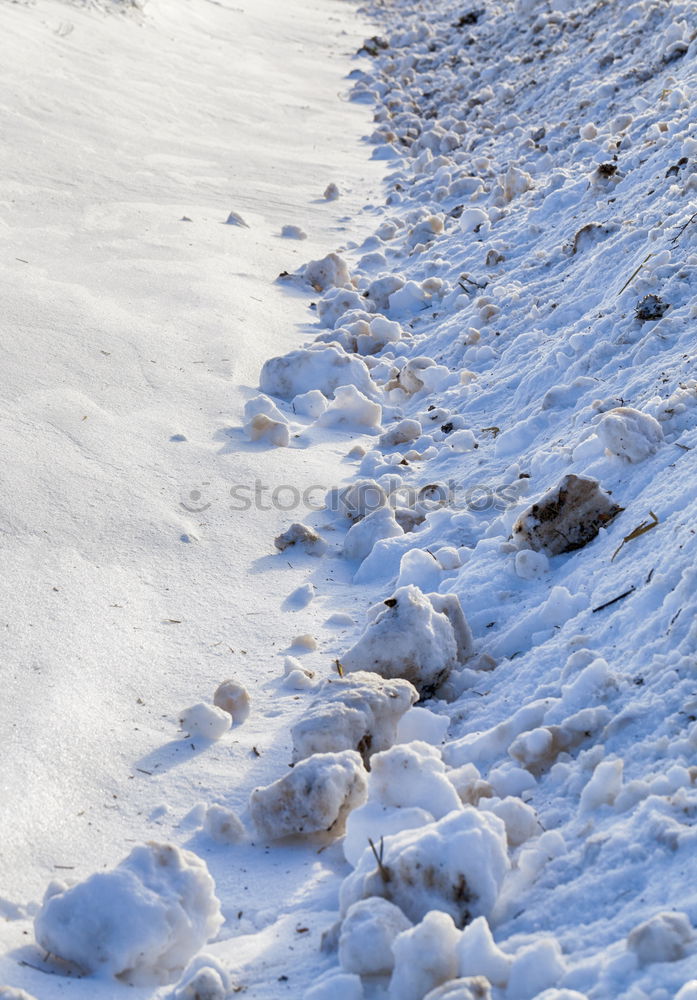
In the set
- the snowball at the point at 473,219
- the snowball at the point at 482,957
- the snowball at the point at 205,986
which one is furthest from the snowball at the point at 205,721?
the snowball at the point at 473,219

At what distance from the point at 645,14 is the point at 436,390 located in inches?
134

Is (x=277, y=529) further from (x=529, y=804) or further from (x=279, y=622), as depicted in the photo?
(x=529, y=804)

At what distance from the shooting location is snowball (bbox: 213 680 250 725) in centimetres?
206

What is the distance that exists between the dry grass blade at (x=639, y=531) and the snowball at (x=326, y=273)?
2.57 meters

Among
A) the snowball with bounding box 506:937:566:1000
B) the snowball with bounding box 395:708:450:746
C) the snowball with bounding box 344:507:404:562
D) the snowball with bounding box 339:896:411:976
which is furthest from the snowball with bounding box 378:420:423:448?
the snowball with bounding box 506:937:566:1000

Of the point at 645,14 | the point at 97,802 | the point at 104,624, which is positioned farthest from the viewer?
the point at 645,14

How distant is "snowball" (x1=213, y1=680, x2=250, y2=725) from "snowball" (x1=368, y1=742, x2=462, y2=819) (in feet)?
1.75

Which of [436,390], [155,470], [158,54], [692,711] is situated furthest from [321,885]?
[158,54]

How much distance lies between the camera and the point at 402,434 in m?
3.22

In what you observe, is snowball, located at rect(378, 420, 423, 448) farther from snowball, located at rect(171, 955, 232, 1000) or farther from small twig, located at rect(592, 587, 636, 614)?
snowball, located at rect(171, 955, 232, 1000)

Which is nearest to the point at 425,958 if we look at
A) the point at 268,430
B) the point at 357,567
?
the point at 357,567

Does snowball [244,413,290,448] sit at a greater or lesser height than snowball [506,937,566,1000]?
lesser

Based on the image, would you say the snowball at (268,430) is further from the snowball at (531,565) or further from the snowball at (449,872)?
the snowball at (449,872)

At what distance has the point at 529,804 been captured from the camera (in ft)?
5.16
